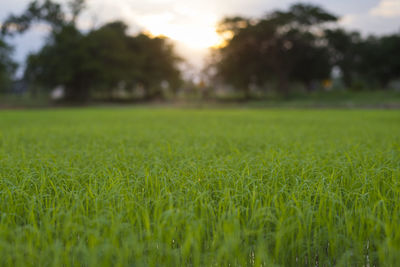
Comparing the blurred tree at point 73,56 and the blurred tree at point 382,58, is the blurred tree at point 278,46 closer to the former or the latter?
the blurred tree at point 382,58

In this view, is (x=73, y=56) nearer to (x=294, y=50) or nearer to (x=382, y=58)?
(x=294, y=50)

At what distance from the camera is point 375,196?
290cm

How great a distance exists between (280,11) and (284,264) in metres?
40.9

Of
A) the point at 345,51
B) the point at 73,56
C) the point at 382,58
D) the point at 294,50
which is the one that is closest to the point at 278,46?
the point at 294,50

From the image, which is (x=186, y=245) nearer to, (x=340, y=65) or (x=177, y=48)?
(x=340, y=65)

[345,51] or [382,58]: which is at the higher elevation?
[345,51]

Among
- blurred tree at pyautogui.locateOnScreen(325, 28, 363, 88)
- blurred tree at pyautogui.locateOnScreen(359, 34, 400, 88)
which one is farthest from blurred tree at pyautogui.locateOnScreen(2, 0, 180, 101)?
blurred tree at pyautogui.locateOnScreen(359, 34, 400, 88)

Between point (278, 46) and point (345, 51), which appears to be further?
point (345, 51)

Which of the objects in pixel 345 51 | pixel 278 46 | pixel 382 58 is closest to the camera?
pixel 278 46

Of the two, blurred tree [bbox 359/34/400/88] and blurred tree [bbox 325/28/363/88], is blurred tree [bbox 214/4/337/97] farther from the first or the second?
blurred tree [bbox 359/34/400/88]

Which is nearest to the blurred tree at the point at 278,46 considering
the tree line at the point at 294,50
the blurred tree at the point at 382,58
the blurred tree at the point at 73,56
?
the tree line at the point at 294,50

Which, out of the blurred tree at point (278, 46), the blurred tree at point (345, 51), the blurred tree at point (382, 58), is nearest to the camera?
the blurred tree at point (278, 46)

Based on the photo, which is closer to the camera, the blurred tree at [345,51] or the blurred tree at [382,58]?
the blurred tree at [345,51]

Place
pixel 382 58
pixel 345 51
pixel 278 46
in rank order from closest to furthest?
pixel 278 46, pixel 345 51, pixel 382 58
